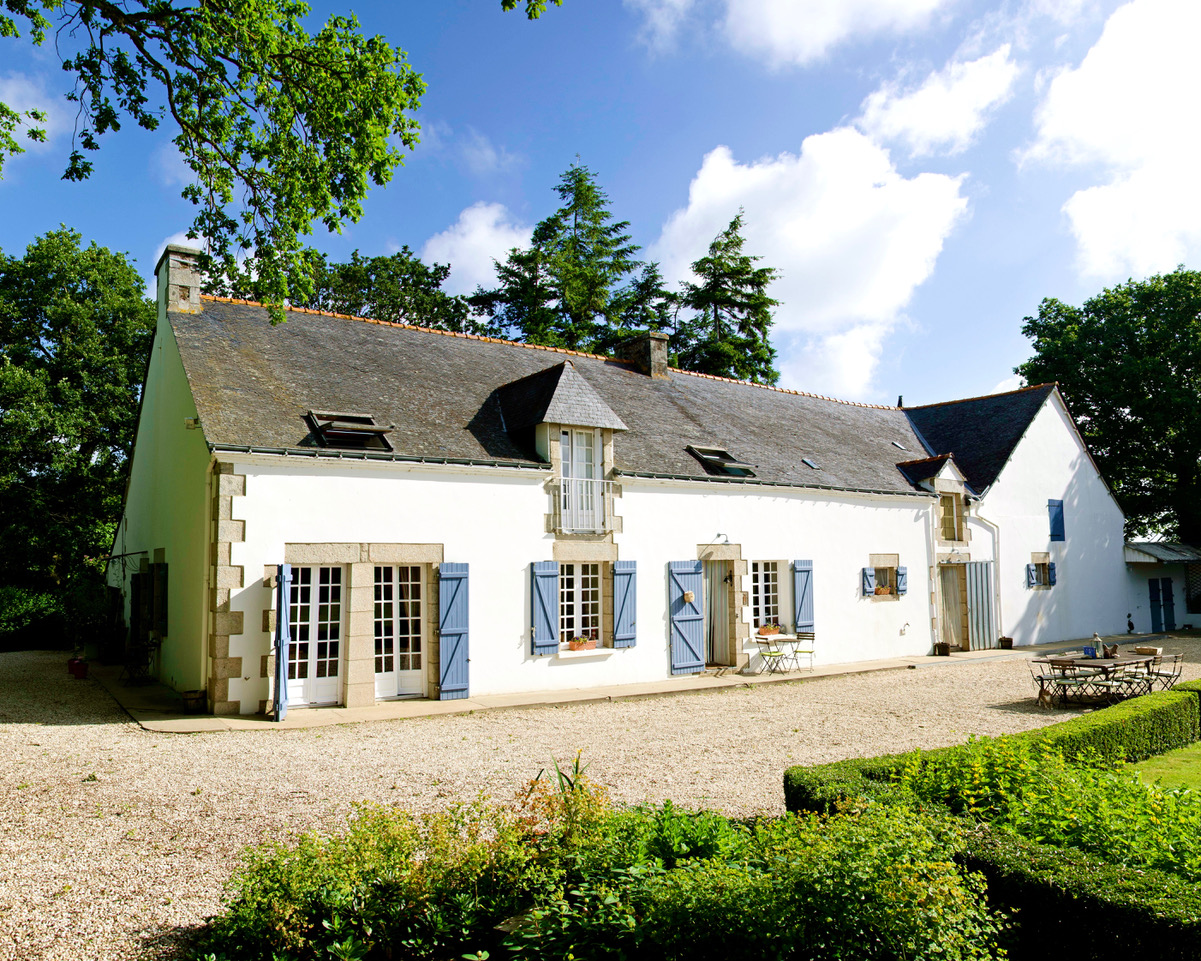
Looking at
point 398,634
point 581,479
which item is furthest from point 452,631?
point 581,479

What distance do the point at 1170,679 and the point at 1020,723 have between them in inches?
146

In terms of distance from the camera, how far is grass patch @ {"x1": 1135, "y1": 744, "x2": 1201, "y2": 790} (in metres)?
7.25

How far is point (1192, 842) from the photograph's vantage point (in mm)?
4090

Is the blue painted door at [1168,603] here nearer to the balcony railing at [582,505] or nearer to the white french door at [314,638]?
the balcony railing at [582,505]

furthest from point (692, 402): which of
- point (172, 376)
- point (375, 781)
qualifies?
point (375, 781)

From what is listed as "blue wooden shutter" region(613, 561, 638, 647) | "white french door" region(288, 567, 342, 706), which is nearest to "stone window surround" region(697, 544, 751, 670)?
"blue wooden shutter" region(613, 561, 638, 647)

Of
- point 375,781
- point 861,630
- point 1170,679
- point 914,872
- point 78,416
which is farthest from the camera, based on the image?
point 78,416

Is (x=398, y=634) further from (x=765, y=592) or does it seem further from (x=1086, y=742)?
(x=1086, y=742)

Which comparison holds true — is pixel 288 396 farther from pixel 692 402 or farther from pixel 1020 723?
pixel 1020 723

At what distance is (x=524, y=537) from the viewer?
12555 mm

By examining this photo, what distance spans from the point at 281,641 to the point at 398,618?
1.81 metres

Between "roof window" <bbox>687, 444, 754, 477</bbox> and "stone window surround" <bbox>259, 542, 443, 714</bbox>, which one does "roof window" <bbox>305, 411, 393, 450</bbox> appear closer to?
"stone window surround" <bbox>259, 542, 443, 714</bbox>

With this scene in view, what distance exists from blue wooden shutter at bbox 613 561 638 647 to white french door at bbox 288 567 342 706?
4.28 m

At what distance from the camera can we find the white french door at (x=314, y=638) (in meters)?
10.9
